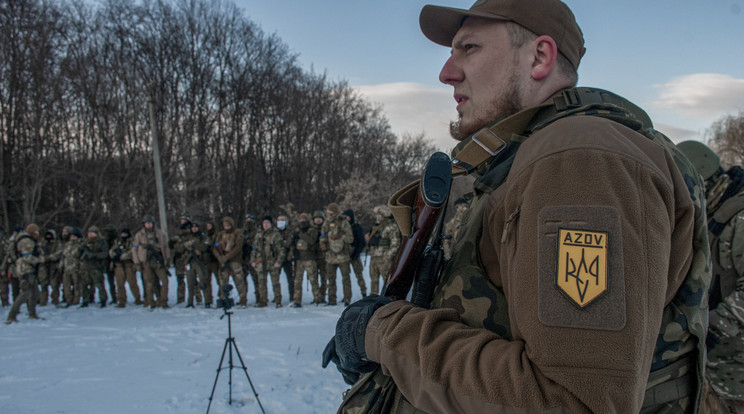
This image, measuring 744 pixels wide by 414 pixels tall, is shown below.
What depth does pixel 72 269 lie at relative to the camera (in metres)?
11.0

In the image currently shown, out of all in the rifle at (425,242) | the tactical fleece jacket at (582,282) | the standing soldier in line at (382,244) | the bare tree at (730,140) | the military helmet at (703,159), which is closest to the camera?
the tactical fleece jacket at (582,282)

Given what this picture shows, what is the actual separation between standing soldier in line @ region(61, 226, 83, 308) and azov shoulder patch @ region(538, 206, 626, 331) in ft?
41.0

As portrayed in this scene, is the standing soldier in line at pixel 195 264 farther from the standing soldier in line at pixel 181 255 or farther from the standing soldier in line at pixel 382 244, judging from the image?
the standing soldier in line at pixel 382 244

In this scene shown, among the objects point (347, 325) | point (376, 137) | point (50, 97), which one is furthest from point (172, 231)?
point (347, 325)

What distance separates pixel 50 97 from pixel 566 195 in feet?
78.4

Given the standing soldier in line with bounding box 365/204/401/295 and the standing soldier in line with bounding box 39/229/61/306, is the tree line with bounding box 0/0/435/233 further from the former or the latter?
the standing soldier in line with bounding box 365/204/401/295

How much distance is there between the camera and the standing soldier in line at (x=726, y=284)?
97.0 inches

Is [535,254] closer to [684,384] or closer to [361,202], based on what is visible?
[684,384]

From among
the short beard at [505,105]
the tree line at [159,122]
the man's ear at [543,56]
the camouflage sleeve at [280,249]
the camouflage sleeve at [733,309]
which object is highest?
the tree line at [159,122]

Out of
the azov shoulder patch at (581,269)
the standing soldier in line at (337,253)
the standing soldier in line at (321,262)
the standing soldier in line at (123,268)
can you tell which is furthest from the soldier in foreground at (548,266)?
the standing soldier in line at (123,268)

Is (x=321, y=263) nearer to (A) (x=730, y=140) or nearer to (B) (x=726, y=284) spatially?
(B) (x=726, y=284)

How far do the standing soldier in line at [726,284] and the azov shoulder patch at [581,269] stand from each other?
2.25 metres

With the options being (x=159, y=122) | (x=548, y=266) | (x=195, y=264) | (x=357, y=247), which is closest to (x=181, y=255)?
(x=195, y=264)

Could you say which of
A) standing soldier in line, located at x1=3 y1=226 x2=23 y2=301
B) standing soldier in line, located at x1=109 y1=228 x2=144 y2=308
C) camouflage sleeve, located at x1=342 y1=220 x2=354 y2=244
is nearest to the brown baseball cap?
camouflage sleeve, located at x1=342 y1=220 x2=354 y2=244
